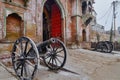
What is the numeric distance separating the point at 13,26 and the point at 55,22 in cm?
507

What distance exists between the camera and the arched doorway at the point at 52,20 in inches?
460

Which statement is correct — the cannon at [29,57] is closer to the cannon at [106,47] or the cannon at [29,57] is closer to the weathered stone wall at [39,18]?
the weathered stone wall at [39,18]

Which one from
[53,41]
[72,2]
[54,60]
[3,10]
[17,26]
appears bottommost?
[54,60]

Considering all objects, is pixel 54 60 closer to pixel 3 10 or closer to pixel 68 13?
pixel 3 10

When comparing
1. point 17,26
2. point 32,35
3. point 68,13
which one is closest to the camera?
point 17,26

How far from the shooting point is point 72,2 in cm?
1227

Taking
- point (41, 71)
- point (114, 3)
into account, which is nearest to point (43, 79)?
point (41, 71)

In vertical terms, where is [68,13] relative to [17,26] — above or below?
above

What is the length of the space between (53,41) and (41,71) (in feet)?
4.15

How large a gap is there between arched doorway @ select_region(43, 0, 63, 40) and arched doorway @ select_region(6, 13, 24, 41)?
431cm

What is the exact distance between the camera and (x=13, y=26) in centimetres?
750

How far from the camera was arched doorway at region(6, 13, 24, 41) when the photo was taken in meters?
7.27

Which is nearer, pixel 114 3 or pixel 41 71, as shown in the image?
pixel 41 71

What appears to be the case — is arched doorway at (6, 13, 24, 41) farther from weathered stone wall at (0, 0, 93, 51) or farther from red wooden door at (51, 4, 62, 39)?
red wooden door at (51, 4, 62, 39)
